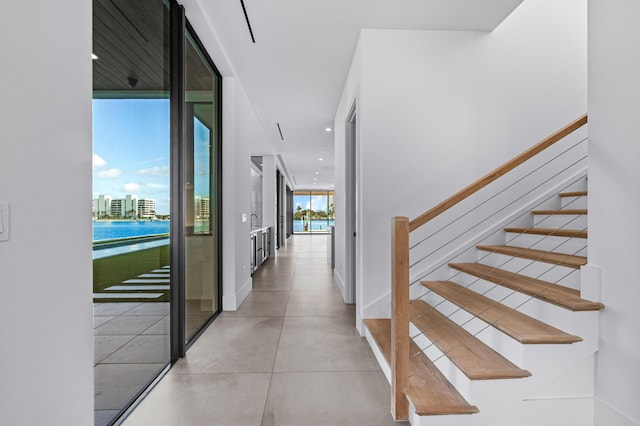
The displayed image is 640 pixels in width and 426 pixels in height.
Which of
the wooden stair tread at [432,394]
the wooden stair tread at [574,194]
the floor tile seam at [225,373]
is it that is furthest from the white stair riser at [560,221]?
the floor tile seam at [225,373]

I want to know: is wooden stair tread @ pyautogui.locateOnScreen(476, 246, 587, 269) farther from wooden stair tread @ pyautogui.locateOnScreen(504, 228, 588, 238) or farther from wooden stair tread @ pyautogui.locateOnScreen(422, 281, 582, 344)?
wooden stair tread @ pyautogui.locateOnScreen(422, 281, 582, 344)

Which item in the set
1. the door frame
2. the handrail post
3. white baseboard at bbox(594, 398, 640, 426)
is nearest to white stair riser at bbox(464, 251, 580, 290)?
white baseboard at bbox(594, 398, 640, 426)

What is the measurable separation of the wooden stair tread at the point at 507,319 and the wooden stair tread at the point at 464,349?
17 centimetres

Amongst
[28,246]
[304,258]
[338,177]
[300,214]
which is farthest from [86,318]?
[300,214]

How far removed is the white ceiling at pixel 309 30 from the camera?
9.01ft

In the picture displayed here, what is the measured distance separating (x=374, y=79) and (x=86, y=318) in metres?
2.75

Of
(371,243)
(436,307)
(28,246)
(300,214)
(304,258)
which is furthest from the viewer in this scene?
(300,214)

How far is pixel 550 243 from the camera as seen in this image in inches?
107

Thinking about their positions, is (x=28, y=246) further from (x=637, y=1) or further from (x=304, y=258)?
(x=304, y=258)

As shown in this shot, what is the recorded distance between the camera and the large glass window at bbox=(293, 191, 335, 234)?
20.0 metres

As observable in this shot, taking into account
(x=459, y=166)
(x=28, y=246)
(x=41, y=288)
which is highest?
(x=459, y=166)

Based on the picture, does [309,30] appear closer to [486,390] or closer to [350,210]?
[350,210]

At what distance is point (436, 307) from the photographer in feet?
9.65

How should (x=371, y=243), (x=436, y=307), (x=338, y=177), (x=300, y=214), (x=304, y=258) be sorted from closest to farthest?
(x=436, y=307) → (x=371, y=243) → (x=338, y=177) → (x=304, y=258) → (x=300, y=214)
